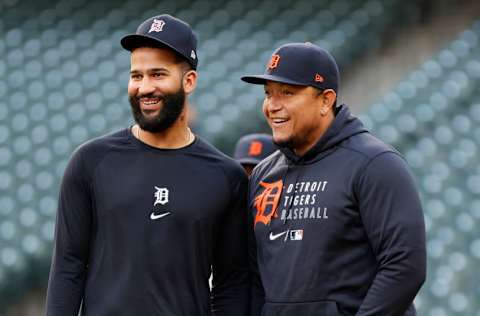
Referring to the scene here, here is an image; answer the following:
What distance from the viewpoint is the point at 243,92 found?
8484 millimetres

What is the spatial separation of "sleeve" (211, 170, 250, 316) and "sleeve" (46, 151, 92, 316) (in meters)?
0.47

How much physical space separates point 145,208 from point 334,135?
67 cm

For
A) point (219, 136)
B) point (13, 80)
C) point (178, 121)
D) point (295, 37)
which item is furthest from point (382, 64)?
point (178, 121)

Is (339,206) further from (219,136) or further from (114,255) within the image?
(219,136)

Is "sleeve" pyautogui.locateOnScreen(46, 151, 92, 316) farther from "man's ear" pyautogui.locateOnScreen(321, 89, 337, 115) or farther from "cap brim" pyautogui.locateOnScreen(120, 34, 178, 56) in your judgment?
"man's ear" pyautogui.locateOnScreen(321, 89, 337, 115)

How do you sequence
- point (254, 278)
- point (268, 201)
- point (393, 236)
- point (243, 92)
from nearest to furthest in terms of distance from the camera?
point (393, 236), point (268, 201), point (254, 278), point (243, 92)

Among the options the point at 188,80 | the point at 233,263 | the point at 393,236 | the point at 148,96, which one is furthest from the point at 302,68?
the point at 233,263

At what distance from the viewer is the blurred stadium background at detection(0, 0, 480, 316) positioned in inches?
266

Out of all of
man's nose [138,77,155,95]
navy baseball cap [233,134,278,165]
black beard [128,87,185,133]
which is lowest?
navy baseball cap [233,134,278,165]

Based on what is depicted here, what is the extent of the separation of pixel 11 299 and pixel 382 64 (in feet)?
15.4

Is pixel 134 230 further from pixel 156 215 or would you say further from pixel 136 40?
pixel 136 40

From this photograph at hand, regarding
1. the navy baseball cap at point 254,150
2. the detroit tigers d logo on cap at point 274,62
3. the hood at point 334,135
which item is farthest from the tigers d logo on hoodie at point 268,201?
the navy baseball cap at point 254,150

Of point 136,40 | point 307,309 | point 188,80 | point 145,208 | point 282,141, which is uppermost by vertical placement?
point 136,40

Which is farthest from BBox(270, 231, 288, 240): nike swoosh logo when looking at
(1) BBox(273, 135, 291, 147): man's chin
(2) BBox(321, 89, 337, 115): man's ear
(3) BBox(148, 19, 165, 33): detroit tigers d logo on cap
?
(3) BBox(148, 19, 165, 33): detroit tigers d logo on cap
